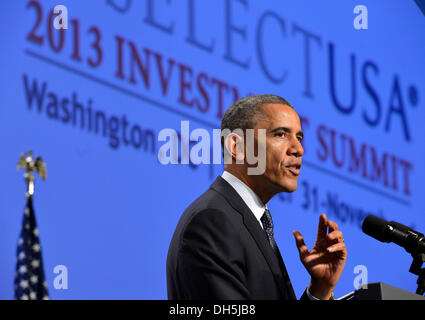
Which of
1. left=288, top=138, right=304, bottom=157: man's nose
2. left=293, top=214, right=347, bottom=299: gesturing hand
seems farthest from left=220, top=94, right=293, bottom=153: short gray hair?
left=293, top=214, right=347, bottom=299: gesturing hand

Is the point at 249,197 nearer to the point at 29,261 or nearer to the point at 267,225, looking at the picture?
the point at 267,225

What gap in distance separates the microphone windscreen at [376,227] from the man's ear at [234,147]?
497 millimetres

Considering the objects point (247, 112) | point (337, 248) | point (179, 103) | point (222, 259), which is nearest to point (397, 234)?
point (337, 248)

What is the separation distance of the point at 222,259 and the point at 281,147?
0.54 meters

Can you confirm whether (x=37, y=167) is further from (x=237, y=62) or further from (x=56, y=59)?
(x=237, y=62)

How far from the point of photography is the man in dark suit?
6.44 ft

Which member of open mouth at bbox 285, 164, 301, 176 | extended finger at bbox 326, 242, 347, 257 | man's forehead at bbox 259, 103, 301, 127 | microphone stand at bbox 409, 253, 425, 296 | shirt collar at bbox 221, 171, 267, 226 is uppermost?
man's forehead at bbox 259, 103, 301, 127

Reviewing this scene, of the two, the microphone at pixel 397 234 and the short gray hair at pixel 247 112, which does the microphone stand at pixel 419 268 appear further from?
the short gray hair at pixel 247 112

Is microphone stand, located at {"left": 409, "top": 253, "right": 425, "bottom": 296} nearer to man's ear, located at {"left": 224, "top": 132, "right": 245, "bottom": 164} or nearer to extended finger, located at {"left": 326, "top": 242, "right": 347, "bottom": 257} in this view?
extended finger, located at {"left": 326, "top": 242, "right": 347, "bottom": 257}

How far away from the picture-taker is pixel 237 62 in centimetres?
524

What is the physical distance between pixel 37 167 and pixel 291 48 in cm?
226

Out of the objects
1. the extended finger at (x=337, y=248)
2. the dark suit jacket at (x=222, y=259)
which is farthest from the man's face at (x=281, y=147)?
the extended finger at (x=337, y=248)

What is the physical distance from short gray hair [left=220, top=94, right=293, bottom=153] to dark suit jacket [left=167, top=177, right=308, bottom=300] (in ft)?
1.19
